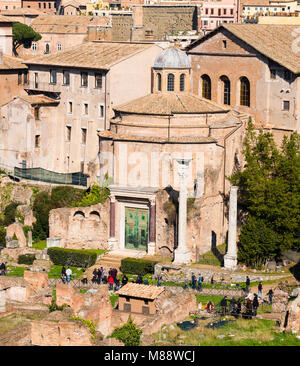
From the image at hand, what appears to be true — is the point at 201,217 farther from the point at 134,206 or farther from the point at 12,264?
the point at 12,264

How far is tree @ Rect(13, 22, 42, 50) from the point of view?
103812 mm

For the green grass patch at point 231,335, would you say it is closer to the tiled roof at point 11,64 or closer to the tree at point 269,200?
the tree at point 269,200

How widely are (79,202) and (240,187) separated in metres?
9.50

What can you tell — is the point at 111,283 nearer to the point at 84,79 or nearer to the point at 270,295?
the point at 270,295

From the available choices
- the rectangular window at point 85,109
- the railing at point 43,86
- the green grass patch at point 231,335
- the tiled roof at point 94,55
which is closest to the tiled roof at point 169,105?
the tiled roof at point 94,55

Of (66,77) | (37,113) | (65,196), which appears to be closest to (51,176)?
(65,196)

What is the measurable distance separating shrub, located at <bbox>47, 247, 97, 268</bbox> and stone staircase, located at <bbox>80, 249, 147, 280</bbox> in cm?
48

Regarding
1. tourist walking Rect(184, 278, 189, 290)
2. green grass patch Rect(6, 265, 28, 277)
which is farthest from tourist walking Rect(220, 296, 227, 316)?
green grass patch Rect(6, 265, 28, 277)

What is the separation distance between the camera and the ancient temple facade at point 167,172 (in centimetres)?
6344

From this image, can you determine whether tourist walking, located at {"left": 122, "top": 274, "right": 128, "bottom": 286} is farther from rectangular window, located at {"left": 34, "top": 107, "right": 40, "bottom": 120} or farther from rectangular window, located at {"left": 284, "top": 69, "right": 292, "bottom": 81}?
rectangular window, located at {"left": 34, "top": 107, "right": 40, "bottom": 120}

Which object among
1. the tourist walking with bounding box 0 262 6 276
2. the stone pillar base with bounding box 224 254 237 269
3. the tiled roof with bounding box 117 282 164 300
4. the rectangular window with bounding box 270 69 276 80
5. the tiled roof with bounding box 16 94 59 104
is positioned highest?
the rectangular window with bounding box 270 69 276 80

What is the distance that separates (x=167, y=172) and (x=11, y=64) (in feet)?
71.0

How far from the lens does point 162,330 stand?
51.2 meters
